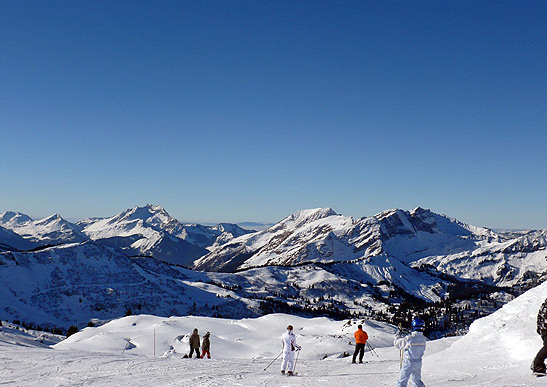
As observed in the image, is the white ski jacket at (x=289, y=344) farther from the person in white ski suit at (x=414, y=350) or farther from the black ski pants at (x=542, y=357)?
the black ski pants at (x=542, y=357)

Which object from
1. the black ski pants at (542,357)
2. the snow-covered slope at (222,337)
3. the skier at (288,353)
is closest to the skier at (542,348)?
the black ski pants at (542,357)

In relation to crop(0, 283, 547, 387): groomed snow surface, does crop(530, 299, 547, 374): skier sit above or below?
above

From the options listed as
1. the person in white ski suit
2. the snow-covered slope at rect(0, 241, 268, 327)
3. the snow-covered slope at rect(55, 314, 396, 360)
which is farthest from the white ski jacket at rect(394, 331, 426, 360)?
the snow-covered slope at rect(0, 241, 268, 327)

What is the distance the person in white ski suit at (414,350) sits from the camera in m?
12.8

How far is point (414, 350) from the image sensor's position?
1282 cm

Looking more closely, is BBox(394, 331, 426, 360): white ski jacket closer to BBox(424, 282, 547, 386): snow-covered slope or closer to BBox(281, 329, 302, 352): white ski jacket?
BBox(424, 282, 547, 386): snow-covered slope

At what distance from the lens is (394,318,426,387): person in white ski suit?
42.1ft

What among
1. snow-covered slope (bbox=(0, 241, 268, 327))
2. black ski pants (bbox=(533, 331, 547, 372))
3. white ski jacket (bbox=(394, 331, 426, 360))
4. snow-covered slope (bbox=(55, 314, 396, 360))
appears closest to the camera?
white ski jacket (bbox=(394, 331, 426, 360))

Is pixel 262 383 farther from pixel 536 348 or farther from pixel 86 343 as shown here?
pixel 86 343

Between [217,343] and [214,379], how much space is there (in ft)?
147

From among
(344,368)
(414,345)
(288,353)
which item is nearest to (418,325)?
(414,345)

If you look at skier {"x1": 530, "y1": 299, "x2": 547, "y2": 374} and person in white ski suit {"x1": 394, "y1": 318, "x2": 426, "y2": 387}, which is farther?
skier {"x1": 530, "y1": 299, "x2": 547, "y2": 374}

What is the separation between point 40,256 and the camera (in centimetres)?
17550

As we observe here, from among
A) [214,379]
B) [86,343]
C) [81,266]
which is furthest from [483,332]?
[81,266]
